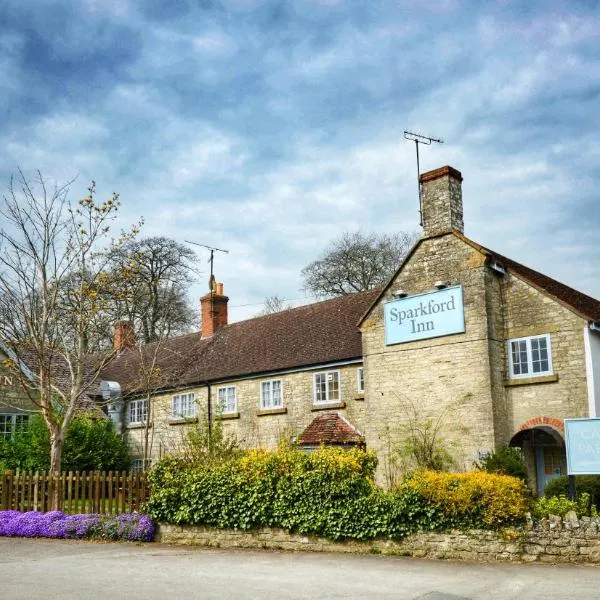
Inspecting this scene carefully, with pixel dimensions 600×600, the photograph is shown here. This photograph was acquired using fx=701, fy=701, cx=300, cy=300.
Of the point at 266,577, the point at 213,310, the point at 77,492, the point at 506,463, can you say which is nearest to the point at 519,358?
the point at 506,463

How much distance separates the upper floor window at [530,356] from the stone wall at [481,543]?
25.3 ft

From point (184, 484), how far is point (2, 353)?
57.0 feet

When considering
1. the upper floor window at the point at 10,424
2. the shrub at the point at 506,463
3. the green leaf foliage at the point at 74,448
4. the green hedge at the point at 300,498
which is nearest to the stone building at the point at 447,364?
the shrub at the point at 506,463

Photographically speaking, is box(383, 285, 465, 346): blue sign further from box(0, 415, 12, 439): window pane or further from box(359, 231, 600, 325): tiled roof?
box(0, 415, 12, 439): window pane

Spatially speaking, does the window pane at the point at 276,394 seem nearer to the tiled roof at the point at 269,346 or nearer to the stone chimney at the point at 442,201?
the tiled roof at the point at 269,346

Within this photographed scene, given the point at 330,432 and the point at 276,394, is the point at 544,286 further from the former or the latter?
the point at 276,394

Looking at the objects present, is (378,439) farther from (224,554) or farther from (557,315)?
(224,554)

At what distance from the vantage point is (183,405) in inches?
1228

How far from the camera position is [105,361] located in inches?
Answer: 861

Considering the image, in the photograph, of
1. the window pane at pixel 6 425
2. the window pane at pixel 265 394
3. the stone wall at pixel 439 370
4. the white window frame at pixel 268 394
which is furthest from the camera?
the window pane at pixel 6 425

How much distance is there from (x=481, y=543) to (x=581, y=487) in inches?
154

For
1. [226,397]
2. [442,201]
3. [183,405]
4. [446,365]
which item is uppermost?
[442,201]

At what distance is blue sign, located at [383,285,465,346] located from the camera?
20844mm

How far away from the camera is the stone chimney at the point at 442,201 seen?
21.7 m
